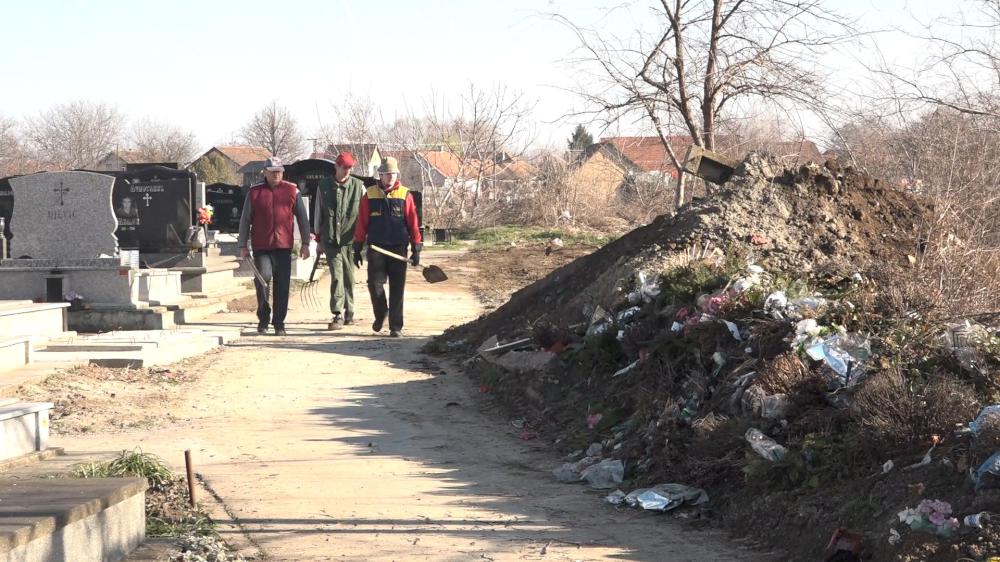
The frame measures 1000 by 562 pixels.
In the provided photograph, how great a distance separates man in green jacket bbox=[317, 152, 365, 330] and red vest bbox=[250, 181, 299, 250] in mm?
632

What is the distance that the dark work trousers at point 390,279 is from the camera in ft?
44.5

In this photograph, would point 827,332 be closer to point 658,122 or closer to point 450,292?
point 658,122

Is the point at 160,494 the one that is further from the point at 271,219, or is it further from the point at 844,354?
the point at 271,219

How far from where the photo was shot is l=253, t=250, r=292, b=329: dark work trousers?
1372 cm

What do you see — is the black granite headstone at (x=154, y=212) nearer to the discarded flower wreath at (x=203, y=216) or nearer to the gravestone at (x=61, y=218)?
the discarded flower wreath at (x=203, y=216)

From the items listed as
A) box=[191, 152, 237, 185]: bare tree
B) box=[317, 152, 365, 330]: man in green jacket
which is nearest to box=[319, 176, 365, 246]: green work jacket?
box=[317, 152, 365, 330]: man in green jacket

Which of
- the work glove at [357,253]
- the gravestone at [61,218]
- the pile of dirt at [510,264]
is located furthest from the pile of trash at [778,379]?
the pile of dirt at [510,264]

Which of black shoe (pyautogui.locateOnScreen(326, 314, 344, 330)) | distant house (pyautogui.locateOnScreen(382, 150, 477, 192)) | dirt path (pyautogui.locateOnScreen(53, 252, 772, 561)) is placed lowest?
dirt path (pyautogui.locateOnScreen(53, 252, 772, 561))

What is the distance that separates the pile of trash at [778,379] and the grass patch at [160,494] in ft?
7.87

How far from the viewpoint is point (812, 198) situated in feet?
37.6

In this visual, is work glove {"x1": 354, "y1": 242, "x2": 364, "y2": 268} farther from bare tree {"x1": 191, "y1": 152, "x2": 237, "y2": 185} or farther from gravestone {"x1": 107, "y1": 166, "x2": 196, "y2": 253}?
bare tree {"x1": 191, "y1": 152, "x2": 237, "y2": 185}

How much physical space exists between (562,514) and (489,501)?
502 mm

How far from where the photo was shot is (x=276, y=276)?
13.8 meters

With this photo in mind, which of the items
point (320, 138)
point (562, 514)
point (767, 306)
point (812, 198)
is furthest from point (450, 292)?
point (320, 138)
